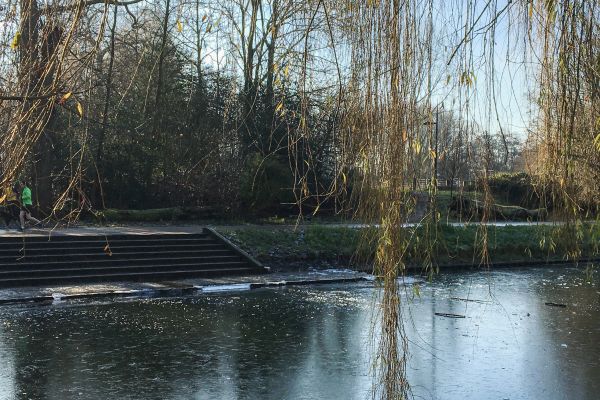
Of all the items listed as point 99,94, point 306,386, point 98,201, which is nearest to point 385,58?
point 306,386

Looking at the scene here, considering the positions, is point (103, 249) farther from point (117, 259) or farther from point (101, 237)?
point (117, 259)

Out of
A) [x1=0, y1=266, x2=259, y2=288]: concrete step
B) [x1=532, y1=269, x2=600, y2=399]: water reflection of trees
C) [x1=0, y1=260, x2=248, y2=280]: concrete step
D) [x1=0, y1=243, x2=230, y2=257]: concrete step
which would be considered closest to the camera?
[x1=532, y1=269, x2=600, y2=399]: water reflection of trees

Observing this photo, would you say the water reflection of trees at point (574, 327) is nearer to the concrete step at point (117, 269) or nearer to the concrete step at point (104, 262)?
the concrete step at point (117, 269)

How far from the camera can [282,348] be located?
10664 millimetres

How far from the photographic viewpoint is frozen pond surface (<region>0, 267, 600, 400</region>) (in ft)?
27.7

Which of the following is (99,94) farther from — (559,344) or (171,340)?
(559,344)

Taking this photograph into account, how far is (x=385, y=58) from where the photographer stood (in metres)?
3.82

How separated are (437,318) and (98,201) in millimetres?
18484

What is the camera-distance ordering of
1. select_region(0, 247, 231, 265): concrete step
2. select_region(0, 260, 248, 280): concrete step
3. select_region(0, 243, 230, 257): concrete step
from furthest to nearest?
select_region(0, 243, 230, 257): concrete step → select_region(0, 247, 231, 265): concrete step → select_region(0, 260, 248, 280): concrete step

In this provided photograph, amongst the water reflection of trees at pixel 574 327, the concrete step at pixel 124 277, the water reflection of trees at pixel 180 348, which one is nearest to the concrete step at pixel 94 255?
the concrete step at pixel 124 277

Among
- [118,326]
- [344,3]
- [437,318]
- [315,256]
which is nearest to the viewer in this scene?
[344,3]

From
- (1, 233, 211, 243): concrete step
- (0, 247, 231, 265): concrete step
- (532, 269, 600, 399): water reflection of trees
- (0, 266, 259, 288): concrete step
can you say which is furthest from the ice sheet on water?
(532, 269, 600, 399): water reflection of trees

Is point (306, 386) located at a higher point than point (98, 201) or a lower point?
lower

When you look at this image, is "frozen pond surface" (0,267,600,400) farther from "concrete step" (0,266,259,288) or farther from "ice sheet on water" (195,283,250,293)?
"concrete step" (0,266,259,288)
